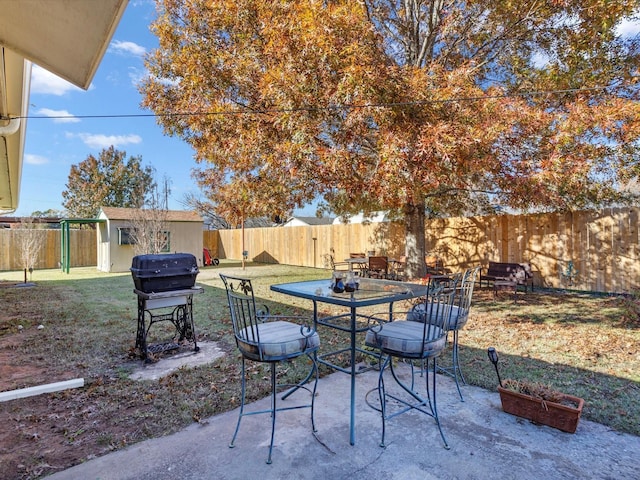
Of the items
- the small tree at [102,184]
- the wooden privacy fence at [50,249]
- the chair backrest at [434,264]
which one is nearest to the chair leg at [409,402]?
the chair backrest at [434,264]

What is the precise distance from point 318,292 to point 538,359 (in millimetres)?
2632

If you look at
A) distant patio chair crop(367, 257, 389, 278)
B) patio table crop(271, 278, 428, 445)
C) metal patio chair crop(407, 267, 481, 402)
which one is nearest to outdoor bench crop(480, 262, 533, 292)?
distant patio chair crop(367, 257, 389, 278)

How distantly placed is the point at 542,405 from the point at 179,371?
9.77 feet

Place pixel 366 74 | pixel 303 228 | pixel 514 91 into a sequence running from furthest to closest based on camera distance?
pixel 303 228
pixel 514 91
pixel 366 74

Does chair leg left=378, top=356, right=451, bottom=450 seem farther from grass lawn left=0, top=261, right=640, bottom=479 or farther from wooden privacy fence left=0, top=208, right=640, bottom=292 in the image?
wooden privacy fence left=0, top=208, right=640, bottom=292

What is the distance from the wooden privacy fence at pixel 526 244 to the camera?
685 centimetres

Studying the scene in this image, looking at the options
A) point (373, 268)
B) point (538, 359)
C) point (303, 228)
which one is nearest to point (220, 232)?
point (303, 228)

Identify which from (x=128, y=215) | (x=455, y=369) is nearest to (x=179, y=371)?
(x=455, y=369)

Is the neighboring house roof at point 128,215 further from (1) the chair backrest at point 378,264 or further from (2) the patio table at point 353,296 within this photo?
(2) the patio table at point 353,296

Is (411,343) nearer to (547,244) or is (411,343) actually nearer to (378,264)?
(378,264)

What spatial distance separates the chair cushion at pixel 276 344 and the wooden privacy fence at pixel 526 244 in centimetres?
667

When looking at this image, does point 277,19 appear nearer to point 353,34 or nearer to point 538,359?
point 353,34

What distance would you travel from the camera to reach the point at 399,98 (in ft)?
16.2

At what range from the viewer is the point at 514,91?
6262mm
